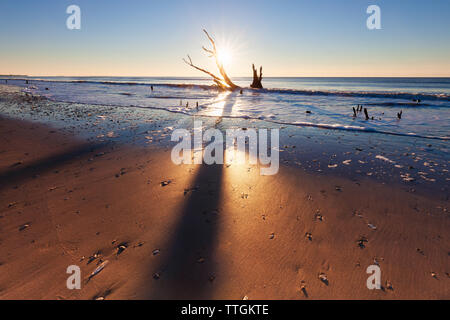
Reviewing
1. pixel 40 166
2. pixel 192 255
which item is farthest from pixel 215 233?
pixel 40 166

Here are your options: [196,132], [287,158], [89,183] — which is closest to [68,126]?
[196,132]

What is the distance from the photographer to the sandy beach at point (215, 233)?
7.34 feet

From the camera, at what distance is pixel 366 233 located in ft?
9.73

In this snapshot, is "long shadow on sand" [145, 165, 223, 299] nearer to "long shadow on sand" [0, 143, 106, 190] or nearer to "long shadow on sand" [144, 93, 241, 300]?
"long shadow on sand" [144, 93, 241, 300]

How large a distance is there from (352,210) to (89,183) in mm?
5141

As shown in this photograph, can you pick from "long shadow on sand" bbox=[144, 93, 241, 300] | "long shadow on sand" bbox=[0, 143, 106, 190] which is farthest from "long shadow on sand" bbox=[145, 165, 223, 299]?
"long shadow on sand" bbox=[0, 143, 106, 190]

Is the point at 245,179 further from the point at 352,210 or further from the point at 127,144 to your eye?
the point at 127,144

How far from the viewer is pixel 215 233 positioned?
118 inches

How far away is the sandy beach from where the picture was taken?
2238 mm

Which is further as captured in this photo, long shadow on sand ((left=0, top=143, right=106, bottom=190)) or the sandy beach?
long shadow on sand ((left=0, top=143, right=106, bottom=190))

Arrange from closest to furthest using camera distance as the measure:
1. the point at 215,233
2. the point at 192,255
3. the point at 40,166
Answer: the point at 192,255
the point at 215,233
the point at 40,166

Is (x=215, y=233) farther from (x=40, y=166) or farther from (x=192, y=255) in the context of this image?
(x=40, y=166)

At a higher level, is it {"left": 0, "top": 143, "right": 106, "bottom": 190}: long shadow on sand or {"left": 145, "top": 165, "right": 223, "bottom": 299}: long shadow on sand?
{"left": 0, "top": 143, "right": 106, "bottom": 190}: long shadow on sand

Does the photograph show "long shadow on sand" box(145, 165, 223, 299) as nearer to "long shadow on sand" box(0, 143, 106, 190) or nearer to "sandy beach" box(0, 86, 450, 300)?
"sandy beach" box(0, 86, 450, 300)
